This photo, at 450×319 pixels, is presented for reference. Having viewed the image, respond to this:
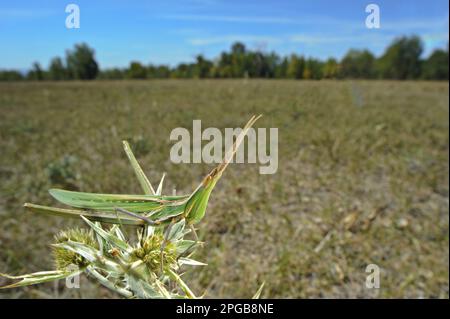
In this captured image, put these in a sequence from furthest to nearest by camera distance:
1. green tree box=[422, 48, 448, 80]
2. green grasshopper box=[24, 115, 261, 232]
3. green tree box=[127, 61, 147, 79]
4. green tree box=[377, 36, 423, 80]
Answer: green tree box=[422, 48, 448, 80] < green tree box=[377, 36, 423, 80] < green tree box=[127, 61, 147, 79] < green grasshopper box=[24, 115, 261, 232]

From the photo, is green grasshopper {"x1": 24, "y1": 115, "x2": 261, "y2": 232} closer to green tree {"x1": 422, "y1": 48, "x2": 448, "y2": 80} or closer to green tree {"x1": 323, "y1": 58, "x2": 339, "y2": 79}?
green tree {"x1": 323, "y1": 58, "x2": 339, "y2": 79}

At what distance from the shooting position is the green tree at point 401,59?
282 inches

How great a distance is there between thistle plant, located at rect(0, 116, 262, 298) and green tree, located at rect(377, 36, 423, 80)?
7.47 meters

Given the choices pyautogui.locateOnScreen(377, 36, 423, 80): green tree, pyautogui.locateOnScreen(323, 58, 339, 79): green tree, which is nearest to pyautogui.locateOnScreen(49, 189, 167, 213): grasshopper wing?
pyautogui.locateOnScreen(323, 58, 339, 79): green tree

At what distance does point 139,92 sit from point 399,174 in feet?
11.7

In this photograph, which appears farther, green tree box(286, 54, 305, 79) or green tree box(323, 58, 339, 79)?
green tree box(286, 54, 305, 79)

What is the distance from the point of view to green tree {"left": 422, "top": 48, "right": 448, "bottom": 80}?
328 inches

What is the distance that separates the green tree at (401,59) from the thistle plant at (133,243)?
24.5ft

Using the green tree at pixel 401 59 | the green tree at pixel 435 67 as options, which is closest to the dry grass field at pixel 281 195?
the green tree at pixel 401 59

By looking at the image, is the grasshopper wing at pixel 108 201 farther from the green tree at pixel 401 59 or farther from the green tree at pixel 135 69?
the green tree at pixel 401 59

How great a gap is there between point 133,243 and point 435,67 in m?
10.4

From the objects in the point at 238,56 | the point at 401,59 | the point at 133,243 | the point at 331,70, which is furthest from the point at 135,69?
the point at 401,59

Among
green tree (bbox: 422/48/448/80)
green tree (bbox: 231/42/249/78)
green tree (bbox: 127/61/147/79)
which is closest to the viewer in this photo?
green tree (bbox: 127/61/147/79)
